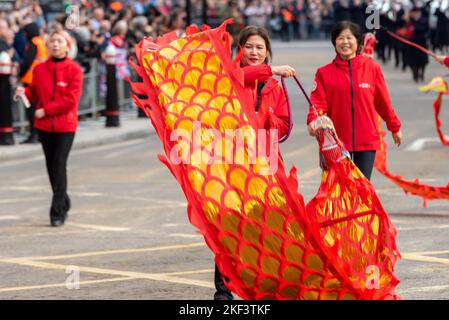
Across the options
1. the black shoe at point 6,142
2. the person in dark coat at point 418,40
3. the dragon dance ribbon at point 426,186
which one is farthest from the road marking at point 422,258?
the person in dark coat at point 418,40

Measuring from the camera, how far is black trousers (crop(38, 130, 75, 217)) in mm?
12781

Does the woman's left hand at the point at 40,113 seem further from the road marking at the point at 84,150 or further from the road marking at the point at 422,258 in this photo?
the road marking at the point at 84,150

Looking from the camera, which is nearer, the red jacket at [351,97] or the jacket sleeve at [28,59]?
the red jacket at [351,97]

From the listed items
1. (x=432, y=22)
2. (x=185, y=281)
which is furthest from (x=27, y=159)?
(x=432, y=22)

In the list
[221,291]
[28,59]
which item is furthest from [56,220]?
[28,59]

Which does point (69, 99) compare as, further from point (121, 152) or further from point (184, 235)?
point (121, 152)

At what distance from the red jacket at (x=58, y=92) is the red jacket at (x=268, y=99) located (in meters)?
4.34

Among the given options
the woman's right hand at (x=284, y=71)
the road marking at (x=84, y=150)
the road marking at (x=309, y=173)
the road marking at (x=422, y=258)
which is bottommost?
the road marking at (x=84, y=150)

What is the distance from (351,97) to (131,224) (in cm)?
348

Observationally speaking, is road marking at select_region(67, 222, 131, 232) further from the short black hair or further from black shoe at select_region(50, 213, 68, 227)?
the short black hair

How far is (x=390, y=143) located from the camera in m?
20.0

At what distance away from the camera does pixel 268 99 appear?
28.4 feet

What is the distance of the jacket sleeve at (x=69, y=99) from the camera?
12.6 m

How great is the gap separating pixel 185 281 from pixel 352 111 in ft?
5.78
